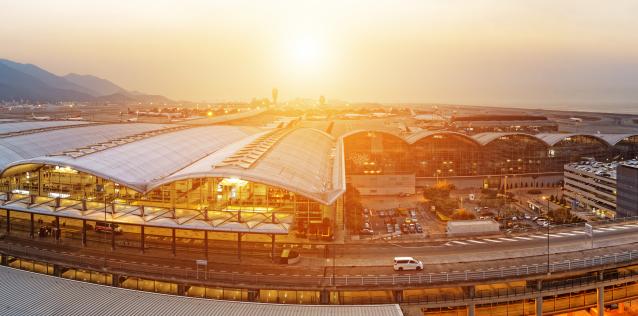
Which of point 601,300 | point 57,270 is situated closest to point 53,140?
point 57,270

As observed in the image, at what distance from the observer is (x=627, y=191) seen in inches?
1045

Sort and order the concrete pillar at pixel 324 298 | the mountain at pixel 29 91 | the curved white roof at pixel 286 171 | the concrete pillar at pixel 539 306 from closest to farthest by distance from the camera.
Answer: the concrete pillar at pixel 324 298 → the concrete pillar at pixel 539 306 → the curved white roof at pixel 286 171 → the mountain at pixel 29 91

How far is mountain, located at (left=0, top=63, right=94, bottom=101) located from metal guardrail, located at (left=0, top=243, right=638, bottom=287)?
157 m

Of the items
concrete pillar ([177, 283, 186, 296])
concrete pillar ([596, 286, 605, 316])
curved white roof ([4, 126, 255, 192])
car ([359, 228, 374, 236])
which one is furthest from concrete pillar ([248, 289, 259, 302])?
concrete pillar ([596, 286, 605, 316])

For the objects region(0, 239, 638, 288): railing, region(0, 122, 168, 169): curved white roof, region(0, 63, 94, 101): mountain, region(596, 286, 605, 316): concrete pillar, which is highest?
region(0, 63, 94, 101): mountain

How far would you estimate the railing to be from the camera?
14141mm

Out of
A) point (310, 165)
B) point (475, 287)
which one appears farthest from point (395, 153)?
point (475, 287)

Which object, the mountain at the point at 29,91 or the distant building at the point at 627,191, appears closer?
the distant building at the point at 627,191

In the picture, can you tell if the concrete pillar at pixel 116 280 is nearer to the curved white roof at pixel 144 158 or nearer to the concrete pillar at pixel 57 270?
the concrete pillar at pixel 57 270

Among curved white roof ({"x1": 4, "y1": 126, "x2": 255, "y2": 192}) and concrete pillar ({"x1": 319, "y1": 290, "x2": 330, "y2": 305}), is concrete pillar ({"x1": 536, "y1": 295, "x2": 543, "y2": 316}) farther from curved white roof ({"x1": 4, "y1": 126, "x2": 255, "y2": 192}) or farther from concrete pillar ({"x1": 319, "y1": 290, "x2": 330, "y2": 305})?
curved white roof ({"x1": 4, "y1": 126, "x2": 255, "y2": 192})

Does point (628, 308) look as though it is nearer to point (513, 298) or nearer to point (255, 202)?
point (513, 298)

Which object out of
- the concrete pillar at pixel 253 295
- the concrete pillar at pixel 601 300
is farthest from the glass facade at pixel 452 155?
the concrete pillar at pixel 253 295

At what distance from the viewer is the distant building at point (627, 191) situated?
25859 millimetres

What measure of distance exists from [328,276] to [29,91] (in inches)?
7703
